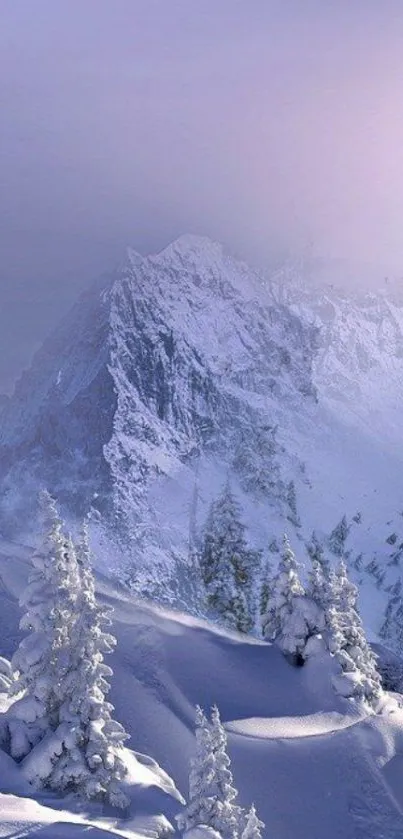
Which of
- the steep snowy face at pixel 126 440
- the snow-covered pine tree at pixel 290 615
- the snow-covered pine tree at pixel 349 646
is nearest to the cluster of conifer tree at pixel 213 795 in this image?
the snow-covered pine tree at pixel 349 646

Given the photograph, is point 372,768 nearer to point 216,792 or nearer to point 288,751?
point 288,751

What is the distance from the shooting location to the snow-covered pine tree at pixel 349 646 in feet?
153

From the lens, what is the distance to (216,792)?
84.6ft

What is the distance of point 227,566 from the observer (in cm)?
15862

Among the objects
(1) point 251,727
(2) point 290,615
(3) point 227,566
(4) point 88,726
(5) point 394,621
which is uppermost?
(4) point 88,726

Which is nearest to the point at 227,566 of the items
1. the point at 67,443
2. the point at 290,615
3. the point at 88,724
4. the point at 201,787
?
the point at 67,443

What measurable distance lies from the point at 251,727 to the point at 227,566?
11855cm

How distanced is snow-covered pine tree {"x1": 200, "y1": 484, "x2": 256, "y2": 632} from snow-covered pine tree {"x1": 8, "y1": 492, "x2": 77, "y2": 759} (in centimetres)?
11778

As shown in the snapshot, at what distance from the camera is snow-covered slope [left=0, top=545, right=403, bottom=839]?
112ft

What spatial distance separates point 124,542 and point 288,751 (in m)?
113

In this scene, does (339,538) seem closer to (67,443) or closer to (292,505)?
(292,505)

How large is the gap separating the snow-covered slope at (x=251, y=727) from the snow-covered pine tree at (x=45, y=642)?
2170 millimetres

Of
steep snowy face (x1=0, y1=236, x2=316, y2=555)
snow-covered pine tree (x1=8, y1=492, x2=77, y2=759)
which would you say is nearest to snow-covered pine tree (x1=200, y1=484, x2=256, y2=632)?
steep snowy face (x1=0, y1=236, x2=316, y2=555)

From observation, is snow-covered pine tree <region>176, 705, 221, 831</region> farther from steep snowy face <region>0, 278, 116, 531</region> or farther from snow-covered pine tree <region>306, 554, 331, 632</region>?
steep snowy face <region>0, 278, 116, 531</region>
